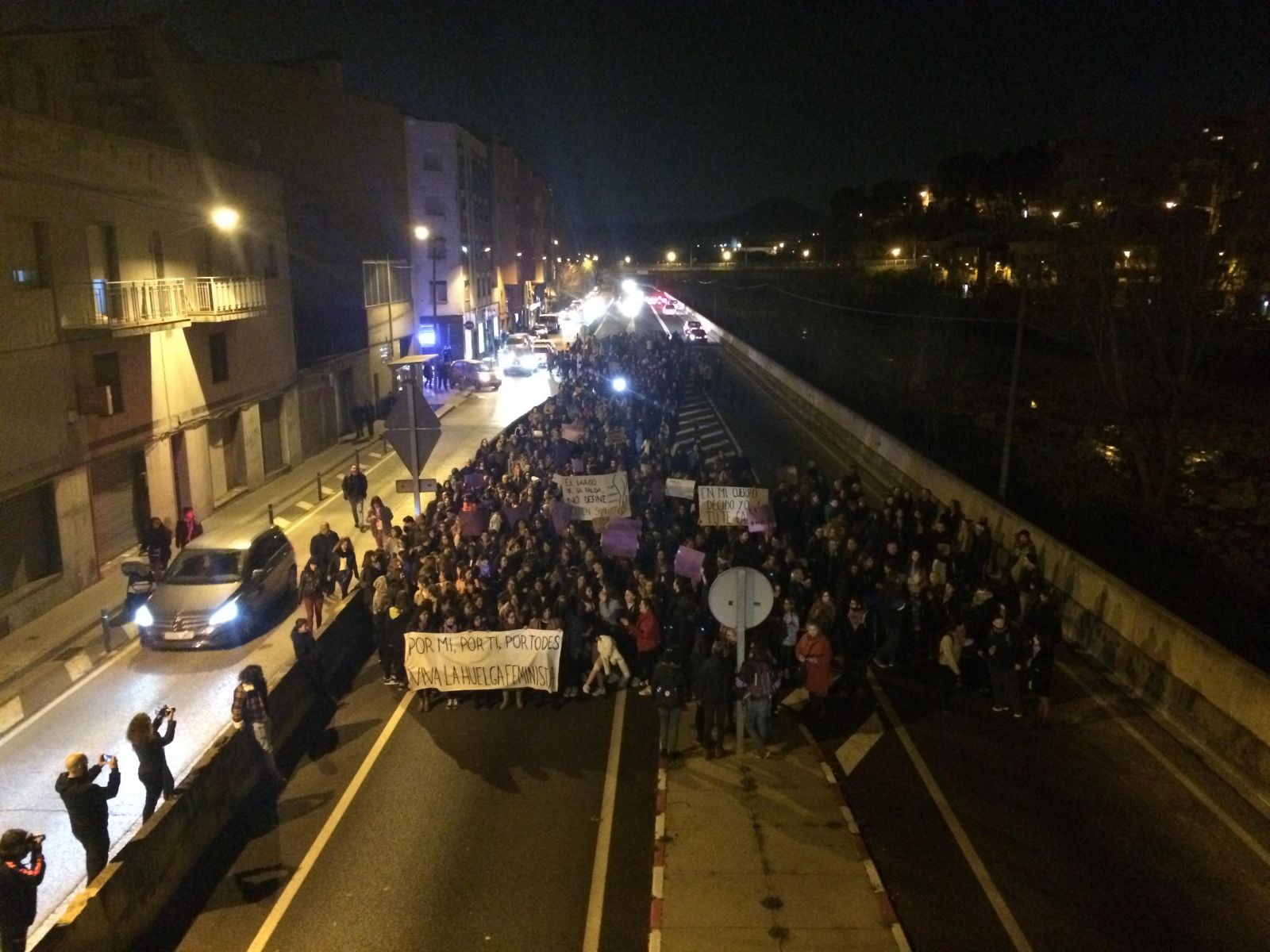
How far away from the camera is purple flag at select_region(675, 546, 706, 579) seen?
46.4 feet

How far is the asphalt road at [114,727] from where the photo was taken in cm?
977

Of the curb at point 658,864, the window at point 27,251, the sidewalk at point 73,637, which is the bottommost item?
the sidewalk at point 73,637

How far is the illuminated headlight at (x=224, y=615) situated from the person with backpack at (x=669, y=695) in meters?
7.70

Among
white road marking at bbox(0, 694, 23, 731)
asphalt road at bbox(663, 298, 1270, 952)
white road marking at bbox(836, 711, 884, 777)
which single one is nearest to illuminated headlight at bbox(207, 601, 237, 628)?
white road marking at bbox(0, 694, 23, 731)

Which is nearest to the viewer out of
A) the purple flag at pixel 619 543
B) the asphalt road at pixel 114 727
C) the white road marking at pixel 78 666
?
the asphalt road at pixel 114 727

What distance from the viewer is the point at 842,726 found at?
38.4ft

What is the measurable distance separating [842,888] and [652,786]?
259cm

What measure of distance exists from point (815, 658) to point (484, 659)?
4.12 meters

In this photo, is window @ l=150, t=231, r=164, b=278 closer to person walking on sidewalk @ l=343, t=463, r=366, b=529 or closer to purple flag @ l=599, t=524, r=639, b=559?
person walking on sidewalk @ l=343, t=463, r=366, b=529

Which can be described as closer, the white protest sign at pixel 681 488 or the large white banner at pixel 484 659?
the large white banner at pixel 484 659

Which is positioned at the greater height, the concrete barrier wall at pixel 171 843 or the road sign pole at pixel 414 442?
the road sign pole at pixel 414 442

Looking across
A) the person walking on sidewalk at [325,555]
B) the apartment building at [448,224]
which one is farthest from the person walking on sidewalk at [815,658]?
the apartment building at [448,224]

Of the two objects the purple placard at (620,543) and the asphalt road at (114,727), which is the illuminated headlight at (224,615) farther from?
the purple placard at (620,543)

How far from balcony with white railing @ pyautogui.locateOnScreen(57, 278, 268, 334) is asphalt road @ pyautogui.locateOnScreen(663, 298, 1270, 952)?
15913 mm
